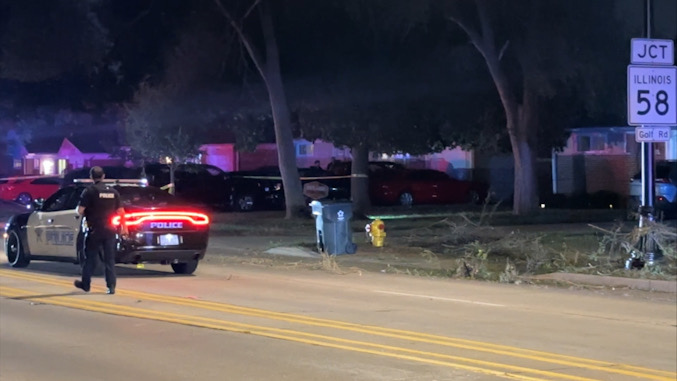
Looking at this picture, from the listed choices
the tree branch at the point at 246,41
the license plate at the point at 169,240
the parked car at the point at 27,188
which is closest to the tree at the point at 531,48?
the tree branch at the point at 246,41

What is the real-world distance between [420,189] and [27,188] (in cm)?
1668

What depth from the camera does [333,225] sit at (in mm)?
21078

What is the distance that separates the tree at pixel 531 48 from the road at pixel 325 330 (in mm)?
15132

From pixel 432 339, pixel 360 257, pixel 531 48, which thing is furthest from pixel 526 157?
pixel 432 339

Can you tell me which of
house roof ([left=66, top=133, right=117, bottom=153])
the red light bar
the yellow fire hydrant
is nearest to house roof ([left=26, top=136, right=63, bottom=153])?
house roof ([left=66, top=133, right=117, bottom=153])

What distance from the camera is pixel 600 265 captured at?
59.1 feet

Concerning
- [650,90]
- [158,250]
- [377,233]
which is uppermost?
[650,90]

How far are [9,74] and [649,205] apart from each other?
24.5 m

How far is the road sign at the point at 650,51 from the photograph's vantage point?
17828 mm

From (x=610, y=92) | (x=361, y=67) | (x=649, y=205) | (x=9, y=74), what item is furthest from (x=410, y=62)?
(x=649, y=205)

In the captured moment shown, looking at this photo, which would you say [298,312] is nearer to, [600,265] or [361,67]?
[600,265]

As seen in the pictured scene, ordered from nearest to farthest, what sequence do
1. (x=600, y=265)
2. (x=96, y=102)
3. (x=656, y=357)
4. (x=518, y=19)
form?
(x=656, y=357), (x=600, y=265), (x=518, y=19), (x=96, y=102)

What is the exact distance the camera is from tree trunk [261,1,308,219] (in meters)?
32.3

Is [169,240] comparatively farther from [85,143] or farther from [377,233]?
[85,143]
